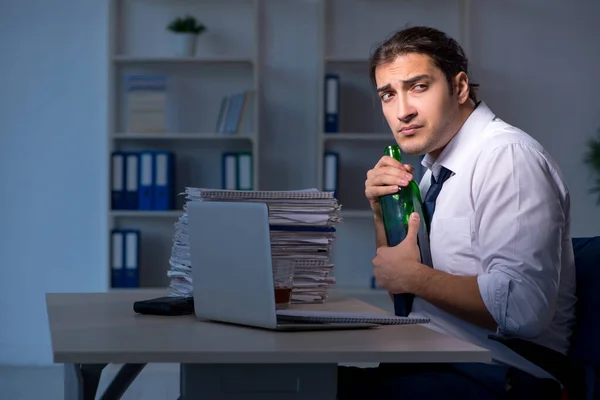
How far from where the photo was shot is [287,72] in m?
4.65

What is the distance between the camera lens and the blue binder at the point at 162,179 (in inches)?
171

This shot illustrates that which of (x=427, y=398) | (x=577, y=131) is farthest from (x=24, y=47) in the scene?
(x=427, y=398)

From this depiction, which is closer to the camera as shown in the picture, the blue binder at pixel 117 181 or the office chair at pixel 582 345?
the office chair at pixel 582 345

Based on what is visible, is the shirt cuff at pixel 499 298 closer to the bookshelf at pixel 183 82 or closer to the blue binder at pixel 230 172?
the blue binder at pixel 230 172

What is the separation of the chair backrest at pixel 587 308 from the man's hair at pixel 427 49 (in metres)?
0.49

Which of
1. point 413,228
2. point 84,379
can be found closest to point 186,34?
point 413,228

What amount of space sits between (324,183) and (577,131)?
1.44 m

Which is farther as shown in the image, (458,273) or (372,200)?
(372,200)

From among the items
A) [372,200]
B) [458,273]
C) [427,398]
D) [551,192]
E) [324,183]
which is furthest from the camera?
[324,183]

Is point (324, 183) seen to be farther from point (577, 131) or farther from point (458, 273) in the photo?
point (458, 273)

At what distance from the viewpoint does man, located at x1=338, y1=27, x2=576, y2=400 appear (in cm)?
150

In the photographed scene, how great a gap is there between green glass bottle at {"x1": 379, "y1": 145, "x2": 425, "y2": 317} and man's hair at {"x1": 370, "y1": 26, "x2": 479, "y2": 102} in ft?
0.73

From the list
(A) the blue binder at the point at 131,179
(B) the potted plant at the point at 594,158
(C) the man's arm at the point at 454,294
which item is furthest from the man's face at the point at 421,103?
(B) the potted plant at the point at 594,158

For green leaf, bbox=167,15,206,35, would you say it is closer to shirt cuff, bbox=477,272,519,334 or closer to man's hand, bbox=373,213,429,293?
man's hand, bbox=373,213,429,293
